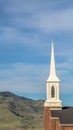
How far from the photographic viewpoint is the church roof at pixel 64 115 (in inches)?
2698

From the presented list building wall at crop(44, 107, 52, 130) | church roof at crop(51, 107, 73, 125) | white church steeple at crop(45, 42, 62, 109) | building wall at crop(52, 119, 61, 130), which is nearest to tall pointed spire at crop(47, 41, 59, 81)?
white church steeple at crop(45, 42, 62, 109)

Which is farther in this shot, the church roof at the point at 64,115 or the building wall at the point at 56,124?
the building wall at the point at 56,124

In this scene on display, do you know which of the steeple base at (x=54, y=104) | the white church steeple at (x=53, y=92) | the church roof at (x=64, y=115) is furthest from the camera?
the white church steeple at (x=53, y=92)

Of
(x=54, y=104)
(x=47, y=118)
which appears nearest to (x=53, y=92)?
→ (x=54, y=104)

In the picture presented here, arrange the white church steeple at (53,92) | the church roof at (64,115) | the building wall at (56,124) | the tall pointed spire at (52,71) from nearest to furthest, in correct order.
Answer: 1. the church roof at (64,115)
2. the building wall at (56,124)
3. the white church steeple at (53,92)
4. the tall pointed spire at (52,71)

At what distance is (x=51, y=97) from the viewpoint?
74.6 metres

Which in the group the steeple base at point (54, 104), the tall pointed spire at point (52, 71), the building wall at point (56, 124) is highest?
the tall pointed spire at point (52, 71)

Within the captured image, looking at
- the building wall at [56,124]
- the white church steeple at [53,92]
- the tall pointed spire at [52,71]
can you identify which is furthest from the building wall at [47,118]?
the tall pointed spire at [52,71]

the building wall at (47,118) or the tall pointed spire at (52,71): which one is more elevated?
the tall pointed spire at (52,71)

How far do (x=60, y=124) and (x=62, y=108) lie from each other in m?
6.56

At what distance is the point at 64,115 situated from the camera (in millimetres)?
69438

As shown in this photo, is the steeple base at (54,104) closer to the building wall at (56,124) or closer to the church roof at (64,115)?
the church roof at (64,115)

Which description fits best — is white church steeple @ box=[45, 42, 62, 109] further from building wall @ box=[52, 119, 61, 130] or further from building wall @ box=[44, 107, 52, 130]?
building wall @ box=[52, 119, 61, 130]

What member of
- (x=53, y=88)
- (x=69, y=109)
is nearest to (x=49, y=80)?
(x=53, y=88)
